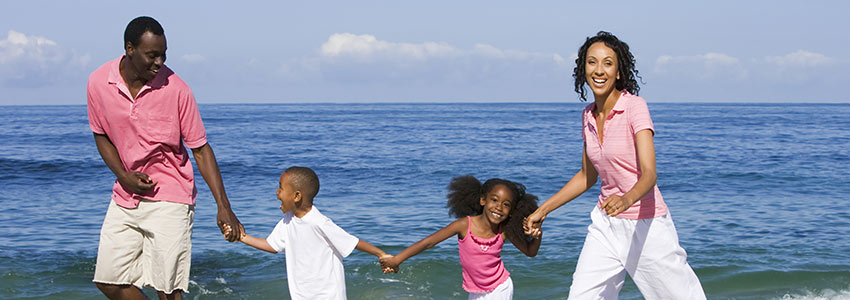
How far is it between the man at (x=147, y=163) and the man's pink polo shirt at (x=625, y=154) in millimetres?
2035

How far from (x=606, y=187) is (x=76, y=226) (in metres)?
9.63

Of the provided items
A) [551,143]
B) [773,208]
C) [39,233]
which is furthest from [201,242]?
[551,143]

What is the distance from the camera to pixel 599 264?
14.0 ft

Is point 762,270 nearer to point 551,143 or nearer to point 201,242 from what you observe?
point 201,242

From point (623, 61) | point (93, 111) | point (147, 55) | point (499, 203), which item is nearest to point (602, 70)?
point (623, 61)

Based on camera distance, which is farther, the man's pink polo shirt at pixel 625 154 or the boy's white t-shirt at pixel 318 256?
the boy's white t-shirt at pixel 318 256

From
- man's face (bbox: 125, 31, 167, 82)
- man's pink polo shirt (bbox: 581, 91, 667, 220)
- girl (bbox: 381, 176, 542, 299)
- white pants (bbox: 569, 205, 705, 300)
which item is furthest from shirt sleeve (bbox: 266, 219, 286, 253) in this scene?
man's pink polo shirt (bbox: 581, 91, 667, 220)

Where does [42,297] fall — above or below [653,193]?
below

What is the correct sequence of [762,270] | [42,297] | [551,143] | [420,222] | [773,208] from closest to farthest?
[42,297], [762,270], [420,222], [773,208], [551,143]

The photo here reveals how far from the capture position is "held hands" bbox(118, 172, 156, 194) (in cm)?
432

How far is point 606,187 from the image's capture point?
4184 millimetres

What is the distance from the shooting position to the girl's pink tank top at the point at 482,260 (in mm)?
5070

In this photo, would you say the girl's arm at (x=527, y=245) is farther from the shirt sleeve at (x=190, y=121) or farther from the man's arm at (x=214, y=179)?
the shirt sleeve at (x=190, y=121)

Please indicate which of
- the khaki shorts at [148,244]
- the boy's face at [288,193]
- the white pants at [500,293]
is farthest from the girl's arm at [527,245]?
the khaki shorts at [148,244]
